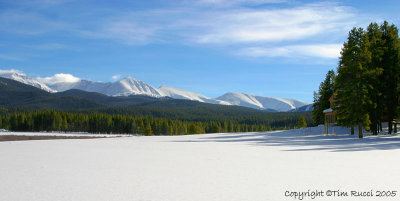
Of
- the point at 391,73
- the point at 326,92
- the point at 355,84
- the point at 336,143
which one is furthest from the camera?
the point at 326,92

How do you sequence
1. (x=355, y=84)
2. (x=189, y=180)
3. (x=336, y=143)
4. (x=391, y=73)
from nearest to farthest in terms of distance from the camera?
(x=189, y=180) < (x=336, y=143) < (x=355, y=84) < (x=391, y=73)

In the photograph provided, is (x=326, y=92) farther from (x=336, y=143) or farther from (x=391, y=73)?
(x=336, y=143)

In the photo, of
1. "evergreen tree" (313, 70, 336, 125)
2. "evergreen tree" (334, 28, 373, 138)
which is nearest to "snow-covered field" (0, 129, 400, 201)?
"evergreen tree" (334, 28, 373, 138)

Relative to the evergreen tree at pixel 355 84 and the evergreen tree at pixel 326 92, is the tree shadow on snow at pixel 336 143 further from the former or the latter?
the evergreen tree at pixel 326 92

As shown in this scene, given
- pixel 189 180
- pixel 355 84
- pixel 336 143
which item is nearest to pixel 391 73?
pixel 355 84

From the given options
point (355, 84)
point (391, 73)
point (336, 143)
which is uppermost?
point (391, 73)

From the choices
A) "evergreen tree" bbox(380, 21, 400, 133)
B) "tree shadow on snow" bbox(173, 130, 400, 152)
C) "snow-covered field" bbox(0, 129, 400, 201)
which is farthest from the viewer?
"evergreen tree" bbox(380, 21, 400, 133)

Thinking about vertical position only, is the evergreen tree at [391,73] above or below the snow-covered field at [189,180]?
above

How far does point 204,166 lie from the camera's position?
1661 cm

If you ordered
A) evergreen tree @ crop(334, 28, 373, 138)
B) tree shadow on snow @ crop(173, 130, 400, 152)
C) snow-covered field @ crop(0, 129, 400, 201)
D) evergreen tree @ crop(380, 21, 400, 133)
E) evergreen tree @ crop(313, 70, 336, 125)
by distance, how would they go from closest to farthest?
snow-covered field @ crop(0, 129, 400, 201) < tree shadow on snow @ crop(173, 130, 400, 152) < evergreen tree @ crop(334, 28, 373, 138) < evergreen tree @ crop(380, 21, 400, 133) < evergreen tree @ crop(313, 70, 336, 125)

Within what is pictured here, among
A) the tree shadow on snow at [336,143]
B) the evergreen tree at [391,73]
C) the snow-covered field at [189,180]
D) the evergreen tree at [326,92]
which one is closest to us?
the snow-covered field at [189,180]

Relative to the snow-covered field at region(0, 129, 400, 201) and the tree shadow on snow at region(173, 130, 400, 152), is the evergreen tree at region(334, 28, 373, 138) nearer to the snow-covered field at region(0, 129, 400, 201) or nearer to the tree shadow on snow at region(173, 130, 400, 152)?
the tree shadow on snow at region(173, 130, 400, 152)

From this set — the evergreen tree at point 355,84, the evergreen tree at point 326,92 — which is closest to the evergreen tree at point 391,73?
the evergreen tree at point 355,84

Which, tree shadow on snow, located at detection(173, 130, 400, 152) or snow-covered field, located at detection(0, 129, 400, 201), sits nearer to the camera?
snow-covered field, located at detection(0, 129, 400, 201)
